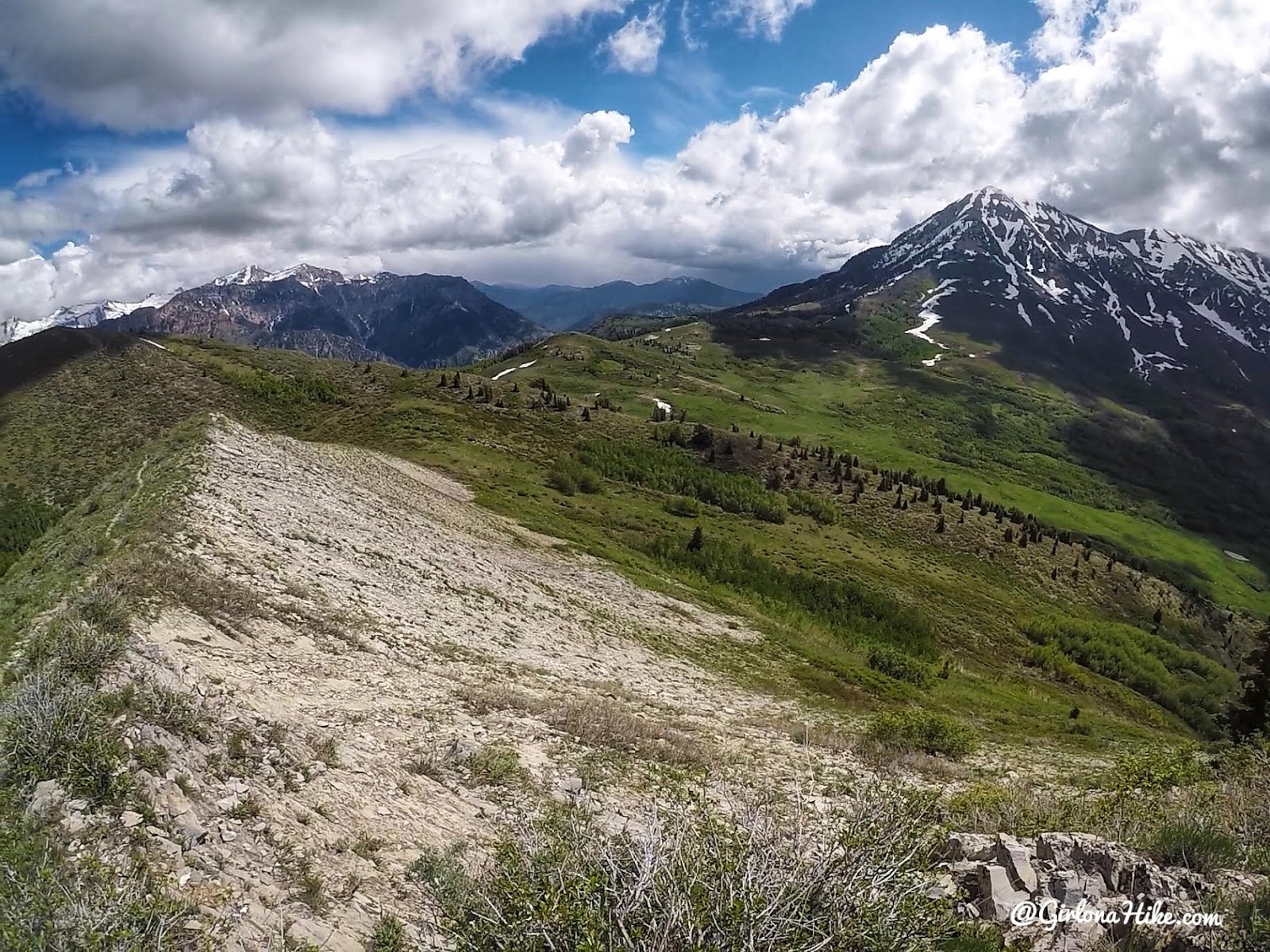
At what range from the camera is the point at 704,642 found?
115ft

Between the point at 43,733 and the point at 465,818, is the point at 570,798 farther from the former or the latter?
the point at 43,733

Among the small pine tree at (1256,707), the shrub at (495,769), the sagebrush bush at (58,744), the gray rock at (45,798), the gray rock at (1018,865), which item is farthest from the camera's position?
the small pine tree at (1256,707)

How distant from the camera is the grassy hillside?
148 ft

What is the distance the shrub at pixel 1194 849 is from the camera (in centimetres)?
951

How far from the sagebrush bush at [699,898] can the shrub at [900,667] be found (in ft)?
119

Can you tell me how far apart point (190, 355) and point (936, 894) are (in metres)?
149

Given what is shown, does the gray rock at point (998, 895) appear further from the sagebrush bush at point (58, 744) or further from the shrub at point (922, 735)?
the shrub at point (922, 735)

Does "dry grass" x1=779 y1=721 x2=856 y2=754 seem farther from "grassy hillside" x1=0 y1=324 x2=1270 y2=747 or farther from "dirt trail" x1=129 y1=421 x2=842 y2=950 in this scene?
"grassy hillside" x1=0 y1=324 x2=1270 y2=747

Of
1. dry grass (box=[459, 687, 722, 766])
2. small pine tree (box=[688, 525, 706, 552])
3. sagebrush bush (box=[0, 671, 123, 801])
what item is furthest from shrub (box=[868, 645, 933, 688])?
sagebrush bush (box=[0, 671, 123, 801])

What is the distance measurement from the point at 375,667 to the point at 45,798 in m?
10.3

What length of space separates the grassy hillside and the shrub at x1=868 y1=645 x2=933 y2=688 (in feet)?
0.49

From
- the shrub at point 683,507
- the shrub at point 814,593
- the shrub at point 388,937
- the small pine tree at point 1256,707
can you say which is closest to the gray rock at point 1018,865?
the shrub at point 388,937

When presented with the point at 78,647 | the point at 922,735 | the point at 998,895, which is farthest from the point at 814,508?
the point at 78,647

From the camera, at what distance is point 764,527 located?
262ft
